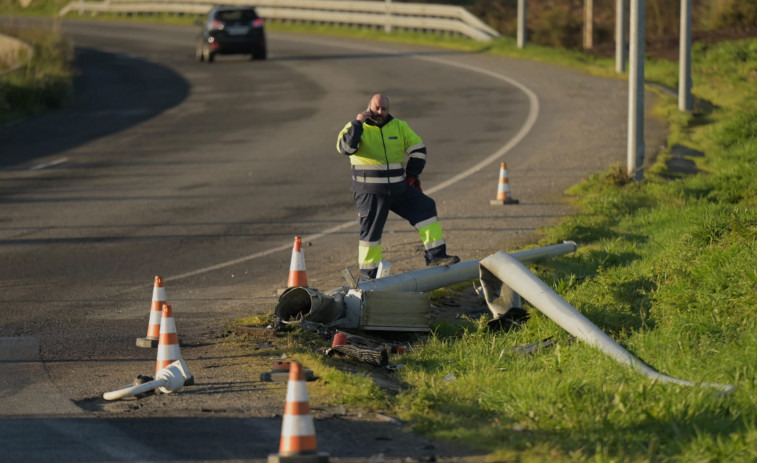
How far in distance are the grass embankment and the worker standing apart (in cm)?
1666

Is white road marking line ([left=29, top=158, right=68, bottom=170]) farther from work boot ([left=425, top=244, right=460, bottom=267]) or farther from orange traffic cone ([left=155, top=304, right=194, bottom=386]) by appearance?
orange traffic cone ([left=155, top=304, right=194, bottom=386])

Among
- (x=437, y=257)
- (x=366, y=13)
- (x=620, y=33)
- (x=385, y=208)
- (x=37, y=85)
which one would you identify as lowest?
(x=366, y=13)

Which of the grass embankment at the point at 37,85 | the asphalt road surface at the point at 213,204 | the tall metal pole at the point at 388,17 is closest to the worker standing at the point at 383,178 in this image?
the asphalt road surface at the point at 213,204

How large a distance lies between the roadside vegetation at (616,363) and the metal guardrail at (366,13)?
90.9 feet

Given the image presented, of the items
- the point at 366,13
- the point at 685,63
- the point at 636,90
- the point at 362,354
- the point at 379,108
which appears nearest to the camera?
the point at 362,354

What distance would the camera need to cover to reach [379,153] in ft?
36.9

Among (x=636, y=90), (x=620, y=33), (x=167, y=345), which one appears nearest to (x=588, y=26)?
(x=620, y=33)

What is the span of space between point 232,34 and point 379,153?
Answer: 27.7 meters

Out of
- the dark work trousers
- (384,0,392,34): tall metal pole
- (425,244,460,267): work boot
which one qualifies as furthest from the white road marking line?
(384,0,392,34): tall metal pole

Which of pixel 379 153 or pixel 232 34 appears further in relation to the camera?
pixel 232 34

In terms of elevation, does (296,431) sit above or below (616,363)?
above

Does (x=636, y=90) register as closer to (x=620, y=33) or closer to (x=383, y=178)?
(x=383, y=178)

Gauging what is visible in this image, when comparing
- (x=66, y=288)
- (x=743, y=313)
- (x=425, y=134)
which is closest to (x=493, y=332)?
(x=743, y=313)

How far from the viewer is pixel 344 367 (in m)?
8.78
